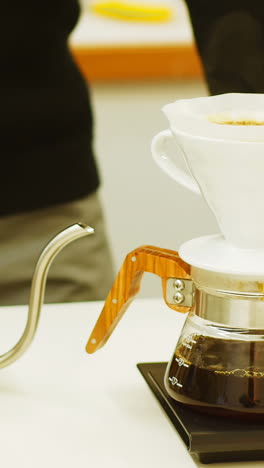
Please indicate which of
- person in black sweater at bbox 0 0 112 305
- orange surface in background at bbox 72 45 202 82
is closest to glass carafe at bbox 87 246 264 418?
person in black sweater at bbox 0 0 112 305

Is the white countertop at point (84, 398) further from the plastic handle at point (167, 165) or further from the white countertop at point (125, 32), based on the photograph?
the white countertop at point (125, 32)

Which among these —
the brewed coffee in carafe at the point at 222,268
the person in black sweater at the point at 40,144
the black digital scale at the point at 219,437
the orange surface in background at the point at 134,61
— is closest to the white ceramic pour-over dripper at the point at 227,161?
the brewed coffee in carafe at the point at 222,268

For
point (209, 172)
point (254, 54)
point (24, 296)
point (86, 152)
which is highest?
point (209, 172)

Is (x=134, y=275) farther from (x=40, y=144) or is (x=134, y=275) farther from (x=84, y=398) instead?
(x=40, y=144)

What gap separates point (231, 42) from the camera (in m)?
1.21

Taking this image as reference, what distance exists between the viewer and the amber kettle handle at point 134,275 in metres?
0.64

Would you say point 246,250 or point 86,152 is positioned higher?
point 246,250

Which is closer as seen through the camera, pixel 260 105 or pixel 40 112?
pixel 260 105

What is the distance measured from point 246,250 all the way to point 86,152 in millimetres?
623

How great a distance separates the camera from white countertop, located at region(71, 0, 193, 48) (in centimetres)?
153

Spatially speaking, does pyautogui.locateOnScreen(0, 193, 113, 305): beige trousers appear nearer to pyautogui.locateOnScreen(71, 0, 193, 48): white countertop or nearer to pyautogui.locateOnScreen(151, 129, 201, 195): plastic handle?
pyautogui.locateOnScreen(71, 0, 193, 48): white countertop

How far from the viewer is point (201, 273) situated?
60 cm

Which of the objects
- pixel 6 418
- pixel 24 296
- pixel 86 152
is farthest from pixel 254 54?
pixel 6 418

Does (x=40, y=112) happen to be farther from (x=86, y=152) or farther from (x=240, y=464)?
(x=240, y=464)
